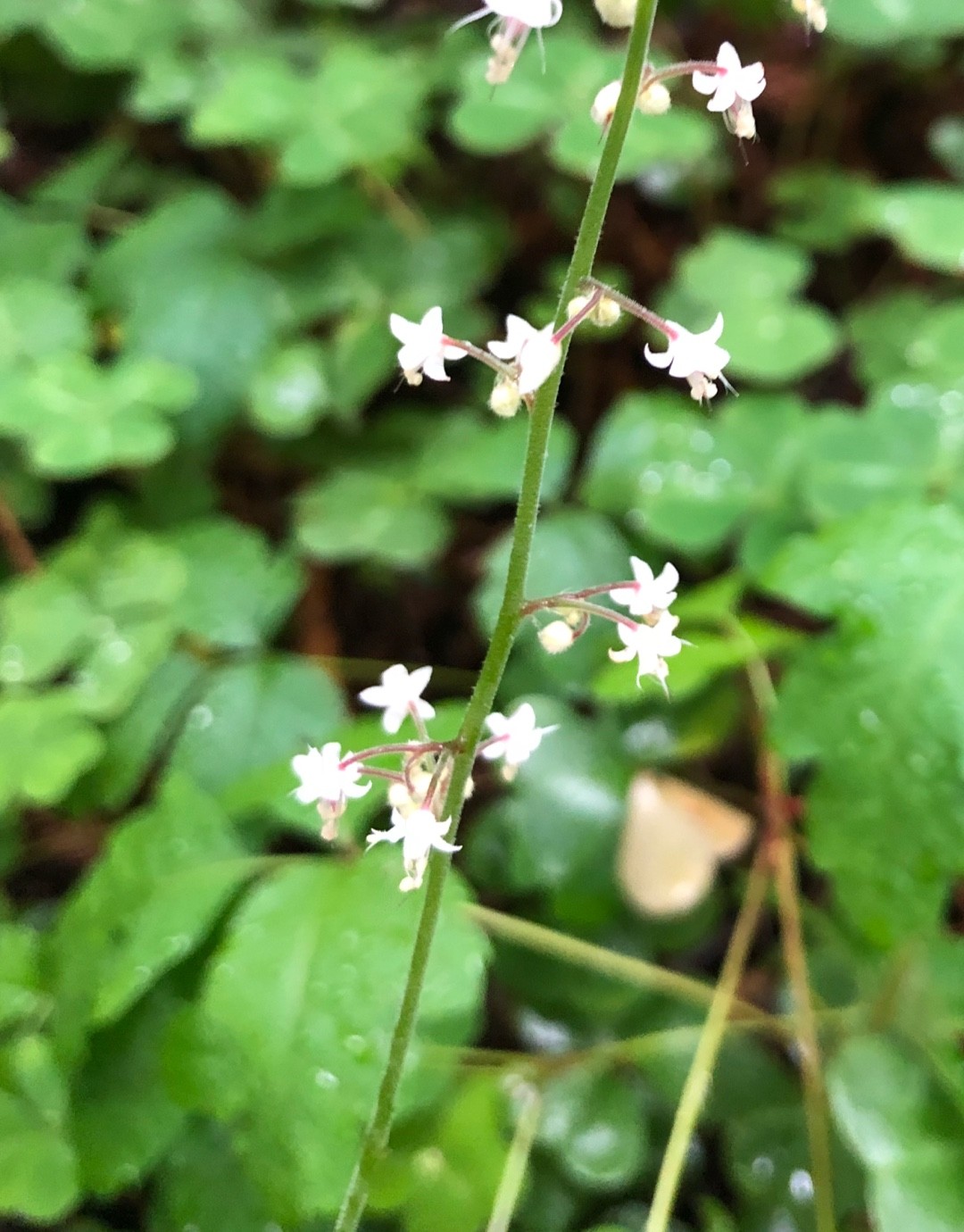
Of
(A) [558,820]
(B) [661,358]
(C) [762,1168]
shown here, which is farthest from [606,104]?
(C) [762,1168]

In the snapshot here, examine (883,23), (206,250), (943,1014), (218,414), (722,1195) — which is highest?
(883,23)

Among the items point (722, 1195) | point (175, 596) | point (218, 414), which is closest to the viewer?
point (722, 1195)

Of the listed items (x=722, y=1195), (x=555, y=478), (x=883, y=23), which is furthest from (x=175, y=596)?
(x=883, y=23)

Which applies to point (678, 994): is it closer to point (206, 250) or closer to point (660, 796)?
point (660, 796)

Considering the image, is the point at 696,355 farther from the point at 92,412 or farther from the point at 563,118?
the point at 563,118

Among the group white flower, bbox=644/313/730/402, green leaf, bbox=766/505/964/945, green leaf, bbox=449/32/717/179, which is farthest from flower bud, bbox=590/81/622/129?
green leaf, bbox=449/32/717/179

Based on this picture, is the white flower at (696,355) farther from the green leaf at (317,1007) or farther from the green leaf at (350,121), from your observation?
the green leaf at (350,121)

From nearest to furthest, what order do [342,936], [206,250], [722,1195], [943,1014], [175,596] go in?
[342,936] < [943,1014] < [722,1195] < [175,596] < [206,250]
